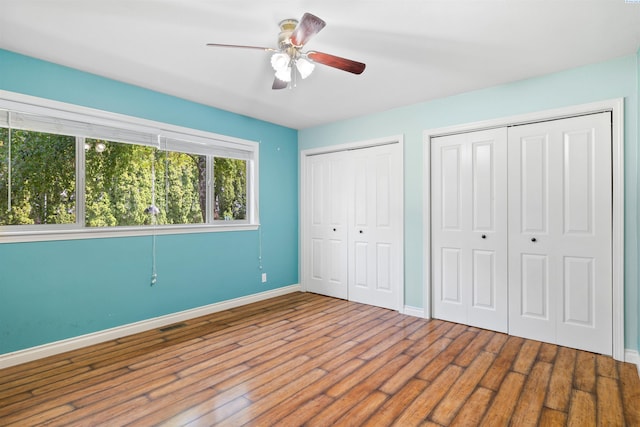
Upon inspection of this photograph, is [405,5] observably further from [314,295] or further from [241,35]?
[314,295]

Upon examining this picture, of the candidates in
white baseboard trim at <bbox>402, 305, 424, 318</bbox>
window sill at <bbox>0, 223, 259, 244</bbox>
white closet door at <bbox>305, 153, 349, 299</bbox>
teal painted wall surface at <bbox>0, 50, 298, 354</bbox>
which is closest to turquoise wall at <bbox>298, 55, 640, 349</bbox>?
white baseboard trim at <bbox>402, 305, 424, 318</bbox>

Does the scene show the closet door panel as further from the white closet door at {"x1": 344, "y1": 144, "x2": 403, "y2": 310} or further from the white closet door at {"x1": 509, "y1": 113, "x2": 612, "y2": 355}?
the white closet door at {"x1": 509, "y1": 113, "x2": 612, "y2": 355}

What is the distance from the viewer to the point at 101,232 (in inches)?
121

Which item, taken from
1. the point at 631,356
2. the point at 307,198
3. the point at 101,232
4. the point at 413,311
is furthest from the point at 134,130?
the point at 631,356

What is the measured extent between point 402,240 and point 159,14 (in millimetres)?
3159

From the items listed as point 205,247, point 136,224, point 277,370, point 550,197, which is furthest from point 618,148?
point 136,224

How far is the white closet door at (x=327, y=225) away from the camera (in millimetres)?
4590

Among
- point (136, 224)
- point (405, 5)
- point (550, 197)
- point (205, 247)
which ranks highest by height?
point (405, 5)

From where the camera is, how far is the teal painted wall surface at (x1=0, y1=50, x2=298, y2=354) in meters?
2.65

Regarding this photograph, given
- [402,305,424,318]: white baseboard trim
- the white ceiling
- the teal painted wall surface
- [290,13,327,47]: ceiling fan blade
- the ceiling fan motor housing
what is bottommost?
[402,305,424,318]: white baseboard trim

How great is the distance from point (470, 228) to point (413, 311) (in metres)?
1.16

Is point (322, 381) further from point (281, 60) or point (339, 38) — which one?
point (339, 38)

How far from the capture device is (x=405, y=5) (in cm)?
200

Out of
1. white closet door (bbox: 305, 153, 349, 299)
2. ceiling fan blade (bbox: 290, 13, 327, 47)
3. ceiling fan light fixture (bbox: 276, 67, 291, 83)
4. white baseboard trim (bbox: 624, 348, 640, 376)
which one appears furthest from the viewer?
white closet door (bbox: 305, 153, 349, 299)
